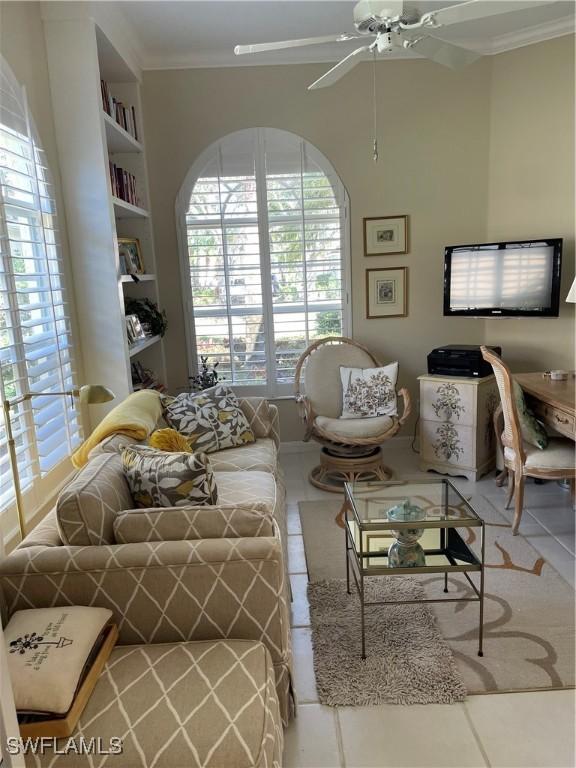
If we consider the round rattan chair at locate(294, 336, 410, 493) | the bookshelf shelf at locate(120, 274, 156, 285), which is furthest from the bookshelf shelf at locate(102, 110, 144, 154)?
the round rattan chair at locate(294, 336, 410, 493)

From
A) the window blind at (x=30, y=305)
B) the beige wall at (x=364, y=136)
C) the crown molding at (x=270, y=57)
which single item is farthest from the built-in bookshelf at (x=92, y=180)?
the beige wall at (x=364, y=136)

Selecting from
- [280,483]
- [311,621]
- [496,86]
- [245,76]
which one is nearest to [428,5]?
[496,86]

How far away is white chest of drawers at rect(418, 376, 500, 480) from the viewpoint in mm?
3682

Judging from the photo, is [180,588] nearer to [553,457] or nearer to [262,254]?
[553,457]

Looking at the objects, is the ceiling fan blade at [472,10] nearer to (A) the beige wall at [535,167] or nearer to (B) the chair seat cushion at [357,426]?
(A) the beige wall at [535,167]

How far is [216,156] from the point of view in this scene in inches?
160

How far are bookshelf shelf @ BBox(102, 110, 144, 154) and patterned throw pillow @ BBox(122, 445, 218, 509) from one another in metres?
2.02

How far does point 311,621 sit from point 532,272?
2.75 m

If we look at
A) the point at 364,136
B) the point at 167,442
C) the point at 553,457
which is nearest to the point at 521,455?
the point at 553,457

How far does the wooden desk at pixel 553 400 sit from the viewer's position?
9.02 feet

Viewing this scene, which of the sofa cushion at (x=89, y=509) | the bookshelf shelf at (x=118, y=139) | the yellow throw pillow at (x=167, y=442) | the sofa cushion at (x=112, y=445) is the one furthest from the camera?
the bookshelf shelf at (x=118, y=139)

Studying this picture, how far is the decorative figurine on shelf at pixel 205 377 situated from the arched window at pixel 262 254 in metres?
0.05

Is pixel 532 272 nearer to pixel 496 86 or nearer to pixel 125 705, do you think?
pixel 496 86

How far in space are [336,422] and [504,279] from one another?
61.6 inches
